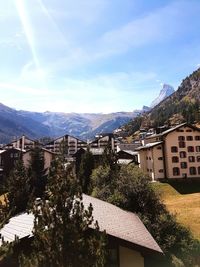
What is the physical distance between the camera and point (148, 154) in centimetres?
9669

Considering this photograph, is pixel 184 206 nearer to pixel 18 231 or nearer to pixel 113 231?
pixel 113 231

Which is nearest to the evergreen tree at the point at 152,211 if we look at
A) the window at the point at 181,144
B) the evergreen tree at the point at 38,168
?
the evergreen tree at the point at 38,168

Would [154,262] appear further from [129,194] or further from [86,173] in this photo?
[86,173]

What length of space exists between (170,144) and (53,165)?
7704cm

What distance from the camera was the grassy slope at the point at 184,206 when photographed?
4806 centimetres

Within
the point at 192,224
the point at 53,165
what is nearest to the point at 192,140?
the point at 192,224

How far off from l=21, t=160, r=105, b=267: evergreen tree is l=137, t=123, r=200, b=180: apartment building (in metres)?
76.9

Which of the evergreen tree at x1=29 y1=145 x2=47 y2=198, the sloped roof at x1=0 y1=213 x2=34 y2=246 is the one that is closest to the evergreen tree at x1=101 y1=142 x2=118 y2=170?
the evergreen tree at x1=29 y1=145 x2=47 y2=198

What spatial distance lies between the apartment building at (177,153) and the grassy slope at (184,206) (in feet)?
22.9

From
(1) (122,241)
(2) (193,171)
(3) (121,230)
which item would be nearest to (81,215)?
(1) (122,241)

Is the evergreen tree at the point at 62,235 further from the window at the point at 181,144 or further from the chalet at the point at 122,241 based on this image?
the window at the point at 181,144

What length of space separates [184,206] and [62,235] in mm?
51211

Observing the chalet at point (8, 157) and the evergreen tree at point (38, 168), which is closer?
the evergreen tree at point (38, 168)

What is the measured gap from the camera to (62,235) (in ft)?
44.4
